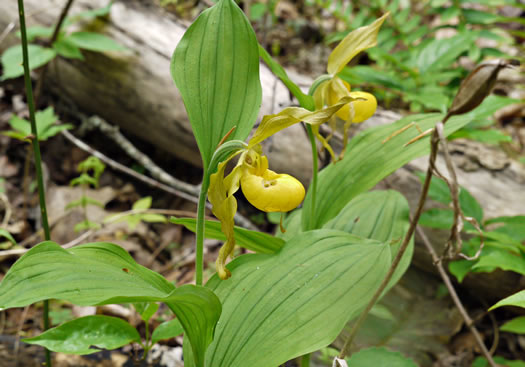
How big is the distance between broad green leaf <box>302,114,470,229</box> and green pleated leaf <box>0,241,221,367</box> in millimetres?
587

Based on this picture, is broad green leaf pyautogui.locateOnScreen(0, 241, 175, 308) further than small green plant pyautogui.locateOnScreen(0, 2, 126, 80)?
No

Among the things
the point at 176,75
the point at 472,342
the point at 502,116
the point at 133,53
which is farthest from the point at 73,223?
the point at 502,116

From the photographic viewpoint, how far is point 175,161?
9.23 ft

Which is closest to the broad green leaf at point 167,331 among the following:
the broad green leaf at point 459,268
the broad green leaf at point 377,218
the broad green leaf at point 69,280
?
the broad green leaf at point 69,280

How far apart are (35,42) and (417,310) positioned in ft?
8.51

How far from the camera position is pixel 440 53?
7.09ft

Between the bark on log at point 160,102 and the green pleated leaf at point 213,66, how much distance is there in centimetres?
101

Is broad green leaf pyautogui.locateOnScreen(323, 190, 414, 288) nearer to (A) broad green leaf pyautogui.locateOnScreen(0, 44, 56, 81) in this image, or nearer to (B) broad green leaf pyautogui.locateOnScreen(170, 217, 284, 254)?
(B) broad green leaf pyautogui.locateOnScreen(170, 217, 284, 254)

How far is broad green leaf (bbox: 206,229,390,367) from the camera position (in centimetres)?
104

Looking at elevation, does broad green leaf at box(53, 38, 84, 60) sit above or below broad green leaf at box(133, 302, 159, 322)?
above

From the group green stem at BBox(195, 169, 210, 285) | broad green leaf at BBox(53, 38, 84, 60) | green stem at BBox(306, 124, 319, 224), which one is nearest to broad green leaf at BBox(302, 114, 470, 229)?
green stem at BBox(306, 124, 319, 224)

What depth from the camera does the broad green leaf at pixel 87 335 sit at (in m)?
1.08

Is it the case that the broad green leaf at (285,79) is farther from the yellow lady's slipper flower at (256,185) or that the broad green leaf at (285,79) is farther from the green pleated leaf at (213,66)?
the yellow lady's slipper flower at (256,185)

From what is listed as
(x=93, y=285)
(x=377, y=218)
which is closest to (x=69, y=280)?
(x=93, y=285)
